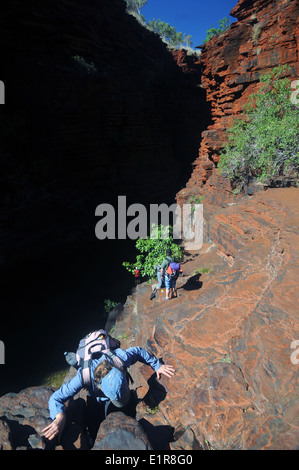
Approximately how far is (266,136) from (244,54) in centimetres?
484

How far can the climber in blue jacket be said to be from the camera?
2186 mm

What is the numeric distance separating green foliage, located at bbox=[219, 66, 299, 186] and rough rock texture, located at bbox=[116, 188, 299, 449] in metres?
2.43

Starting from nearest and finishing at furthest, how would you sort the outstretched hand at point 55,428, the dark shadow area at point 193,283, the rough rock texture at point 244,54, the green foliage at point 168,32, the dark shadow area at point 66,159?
the outstretched hand at point 55,428 < the dark shadow area at point 193,283 < the rough rock texture at point 244,54 < the dark shadow area at point 66,159 < the green foliage at point 168,32

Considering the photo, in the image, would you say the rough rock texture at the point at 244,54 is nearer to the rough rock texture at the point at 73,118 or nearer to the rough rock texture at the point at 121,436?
the rough rock texture at the point at 73,118

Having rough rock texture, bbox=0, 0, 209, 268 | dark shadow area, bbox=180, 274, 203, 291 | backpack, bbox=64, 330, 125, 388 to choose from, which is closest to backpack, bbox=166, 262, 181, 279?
dark shadow area, bbox=180, 274, 203, 291

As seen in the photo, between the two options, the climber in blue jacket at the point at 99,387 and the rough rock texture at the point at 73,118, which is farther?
the rough rock texture at the point at 73,118

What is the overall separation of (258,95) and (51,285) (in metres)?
12.1

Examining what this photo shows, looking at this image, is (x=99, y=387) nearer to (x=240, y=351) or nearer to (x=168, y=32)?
(x=240, y=351)

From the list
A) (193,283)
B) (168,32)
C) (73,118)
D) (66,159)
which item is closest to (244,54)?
(73,118)

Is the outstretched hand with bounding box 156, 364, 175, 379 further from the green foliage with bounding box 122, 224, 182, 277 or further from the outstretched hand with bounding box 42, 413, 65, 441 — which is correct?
the green foliage with bounding box 122, 224, 182, 277

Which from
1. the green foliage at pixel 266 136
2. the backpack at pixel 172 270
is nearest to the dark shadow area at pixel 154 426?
the backpack at pixel 172 270

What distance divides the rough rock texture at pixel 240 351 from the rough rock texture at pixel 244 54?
17.8ft

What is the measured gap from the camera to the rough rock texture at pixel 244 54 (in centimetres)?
859
